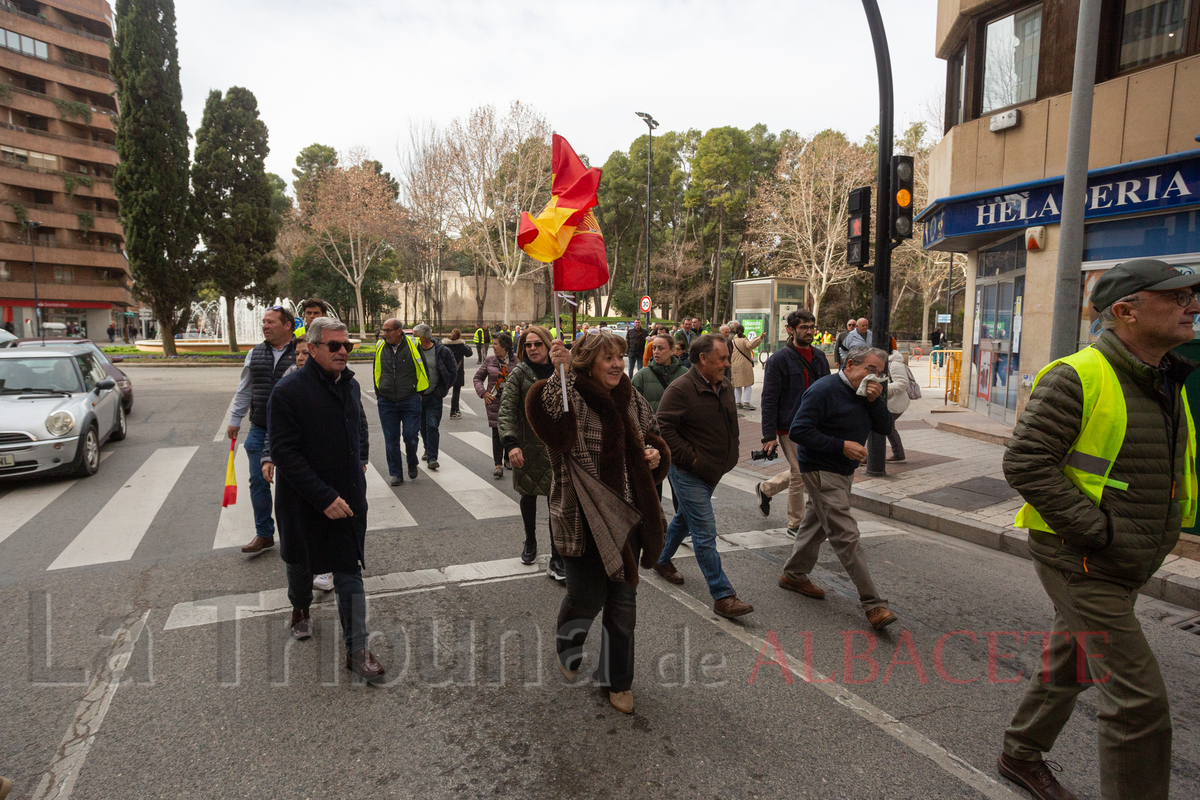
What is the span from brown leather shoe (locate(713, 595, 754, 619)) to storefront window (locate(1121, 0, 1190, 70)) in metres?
10.0

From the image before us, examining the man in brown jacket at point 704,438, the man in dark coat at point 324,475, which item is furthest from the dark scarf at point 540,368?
the man in dark coat at point 324,475

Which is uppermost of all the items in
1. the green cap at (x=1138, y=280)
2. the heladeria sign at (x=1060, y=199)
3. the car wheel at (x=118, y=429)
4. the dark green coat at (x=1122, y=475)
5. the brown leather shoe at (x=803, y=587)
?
the heladeria sign at (x=1060, y=199)

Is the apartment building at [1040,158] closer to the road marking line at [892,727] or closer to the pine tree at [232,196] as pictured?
A: the road marking line at [892,727]

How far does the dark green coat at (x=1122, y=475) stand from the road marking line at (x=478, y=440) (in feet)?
25.4

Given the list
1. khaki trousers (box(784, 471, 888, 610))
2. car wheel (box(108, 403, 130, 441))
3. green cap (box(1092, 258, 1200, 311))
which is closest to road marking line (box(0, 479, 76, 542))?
car wheel (box(108, 403, 130, 441))

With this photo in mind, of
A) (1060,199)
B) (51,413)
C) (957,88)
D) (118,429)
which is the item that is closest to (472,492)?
(51,413)

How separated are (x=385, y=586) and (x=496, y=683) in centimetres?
159

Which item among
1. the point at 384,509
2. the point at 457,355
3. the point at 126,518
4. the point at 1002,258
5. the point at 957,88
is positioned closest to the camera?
the point at 126,518

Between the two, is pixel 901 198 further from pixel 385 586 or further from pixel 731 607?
pixel 385 586

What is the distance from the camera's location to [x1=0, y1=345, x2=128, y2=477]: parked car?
727 centimetres

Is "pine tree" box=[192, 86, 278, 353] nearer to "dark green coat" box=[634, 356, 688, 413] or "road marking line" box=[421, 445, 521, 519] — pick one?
"road marking line" box=[421, 445, 521, 519]

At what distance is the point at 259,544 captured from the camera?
536 centimetres

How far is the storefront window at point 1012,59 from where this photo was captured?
10.7m

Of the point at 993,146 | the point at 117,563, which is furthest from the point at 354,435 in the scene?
the point at 993,146
